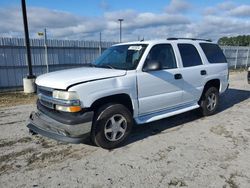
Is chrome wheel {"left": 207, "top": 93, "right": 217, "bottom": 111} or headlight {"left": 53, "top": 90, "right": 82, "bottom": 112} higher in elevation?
headlight {"left": 53, "top": 90, "right": 82, "bottom": 112}

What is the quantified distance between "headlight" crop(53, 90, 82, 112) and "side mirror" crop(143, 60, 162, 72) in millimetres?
1508

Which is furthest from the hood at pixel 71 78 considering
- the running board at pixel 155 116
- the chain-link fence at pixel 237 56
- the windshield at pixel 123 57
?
the chain-link fence at pixel 237 56

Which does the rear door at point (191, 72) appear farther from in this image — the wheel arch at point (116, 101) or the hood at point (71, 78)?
the hood at point (71, 78)

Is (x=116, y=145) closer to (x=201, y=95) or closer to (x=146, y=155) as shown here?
(x=146, y=155)

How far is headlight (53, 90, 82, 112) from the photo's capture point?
11.8 ft

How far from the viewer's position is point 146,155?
3926mm

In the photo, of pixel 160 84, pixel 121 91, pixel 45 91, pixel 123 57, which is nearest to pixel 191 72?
pixel 160 84

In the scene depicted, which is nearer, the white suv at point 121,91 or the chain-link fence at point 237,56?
the white suv at point 121,91

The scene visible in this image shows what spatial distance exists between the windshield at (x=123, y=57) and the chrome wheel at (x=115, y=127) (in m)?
0.97

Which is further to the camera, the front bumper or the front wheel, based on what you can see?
the front wheel

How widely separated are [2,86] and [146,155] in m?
8.92

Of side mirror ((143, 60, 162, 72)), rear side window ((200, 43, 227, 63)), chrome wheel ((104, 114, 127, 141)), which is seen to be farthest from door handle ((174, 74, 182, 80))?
chrome wheel ((104, 114, 127, 141))

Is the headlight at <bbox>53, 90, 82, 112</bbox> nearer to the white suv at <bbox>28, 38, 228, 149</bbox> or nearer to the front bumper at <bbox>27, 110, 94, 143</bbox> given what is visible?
the white suv at <bbox>28, 38, 228, 149</bbox>

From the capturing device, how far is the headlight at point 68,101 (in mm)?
3588
